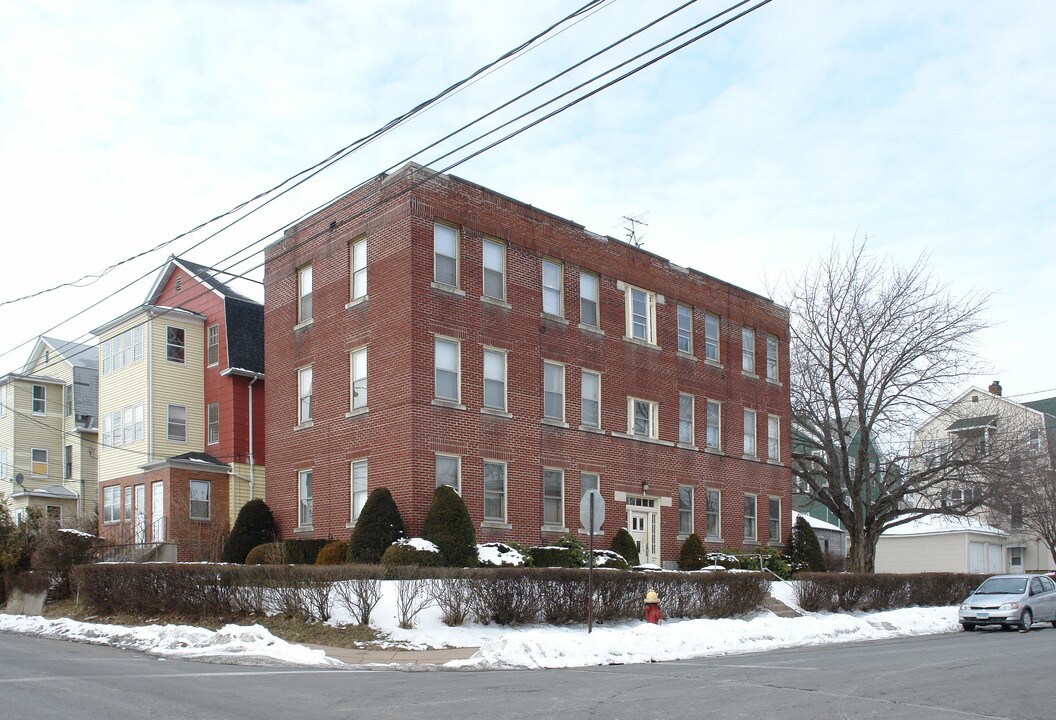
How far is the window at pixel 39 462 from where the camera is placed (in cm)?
5069

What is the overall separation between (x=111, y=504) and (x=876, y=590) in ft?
91.2

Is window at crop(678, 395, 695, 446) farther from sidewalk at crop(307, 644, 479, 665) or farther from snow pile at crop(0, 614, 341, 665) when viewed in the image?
snow pile at crop(0, 614, 341, 665)

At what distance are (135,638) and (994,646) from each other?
1690 cm

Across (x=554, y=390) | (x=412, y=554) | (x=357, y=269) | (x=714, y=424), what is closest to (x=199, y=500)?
(x=357, y=269)

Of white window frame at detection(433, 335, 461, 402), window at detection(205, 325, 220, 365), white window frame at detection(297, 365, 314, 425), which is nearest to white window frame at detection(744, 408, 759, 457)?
white window frame at detection(433, 335, 461, 402)

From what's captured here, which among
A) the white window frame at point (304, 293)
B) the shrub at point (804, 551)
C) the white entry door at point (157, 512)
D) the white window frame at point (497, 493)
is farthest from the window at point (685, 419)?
the white entry door at point (157, 512)

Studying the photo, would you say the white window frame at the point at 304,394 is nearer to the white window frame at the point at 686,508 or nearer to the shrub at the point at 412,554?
the shrub at the point at 412,554

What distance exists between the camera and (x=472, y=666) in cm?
1577

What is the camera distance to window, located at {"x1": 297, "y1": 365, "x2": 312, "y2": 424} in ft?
97.7

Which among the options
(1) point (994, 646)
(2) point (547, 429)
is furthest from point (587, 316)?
(1) point (994, 646)

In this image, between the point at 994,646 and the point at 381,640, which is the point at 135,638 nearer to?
the point at 381,640

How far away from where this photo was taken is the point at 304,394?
30.0m

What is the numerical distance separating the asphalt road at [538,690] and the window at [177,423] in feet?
67.0

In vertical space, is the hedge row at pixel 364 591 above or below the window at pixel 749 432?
below
